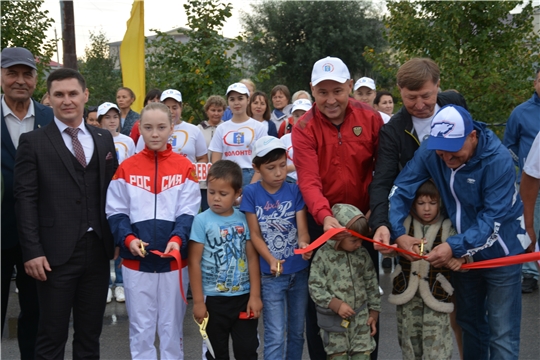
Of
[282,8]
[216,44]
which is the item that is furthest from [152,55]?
[282,8]

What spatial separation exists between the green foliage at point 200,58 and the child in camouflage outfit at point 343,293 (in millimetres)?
7003

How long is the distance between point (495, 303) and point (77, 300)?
9.54ft

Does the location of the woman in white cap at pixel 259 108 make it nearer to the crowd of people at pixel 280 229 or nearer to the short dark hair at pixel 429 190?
the crowd of people at pixel 280 229

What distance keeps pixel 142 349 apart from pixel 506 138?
4371 mm

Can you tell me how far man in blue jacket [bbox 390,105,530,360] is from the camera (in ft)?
12.5

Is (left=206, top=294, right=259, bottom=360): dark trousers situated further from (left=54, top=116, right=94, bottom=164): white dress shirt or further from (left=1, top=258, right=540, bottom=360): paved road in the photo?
(left=54, top=116, right=94, bottom=164): white dress shirt

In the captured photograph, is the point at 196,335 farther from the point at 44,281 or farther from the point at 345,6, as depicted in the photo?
the point at 345,6

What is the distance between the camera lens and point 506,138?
6.48 metres

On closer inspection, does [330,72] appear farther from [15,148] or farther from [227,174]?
[15,148]

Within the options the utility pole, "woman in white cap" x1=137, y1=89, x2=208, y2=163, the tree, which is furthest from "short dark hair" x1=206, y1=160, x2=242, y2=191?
the tree

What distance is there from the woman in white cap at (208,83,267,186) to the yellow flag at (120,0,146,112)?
3.38 m

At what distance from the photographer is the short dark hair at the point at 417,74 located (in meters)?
4.08

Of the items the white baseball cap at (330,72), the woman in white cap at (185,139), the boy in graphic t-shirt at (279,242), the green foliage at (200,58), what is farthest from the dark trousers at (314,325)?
the green foliage at (200,58)

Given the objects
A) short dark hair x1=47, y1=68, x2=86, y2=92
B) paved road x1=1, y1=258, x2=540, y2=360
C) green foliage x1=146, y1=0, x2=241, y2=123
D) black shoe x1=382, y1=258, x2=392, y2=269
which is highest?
green foliage x1=146, y1=0, x2=241, y2=123
